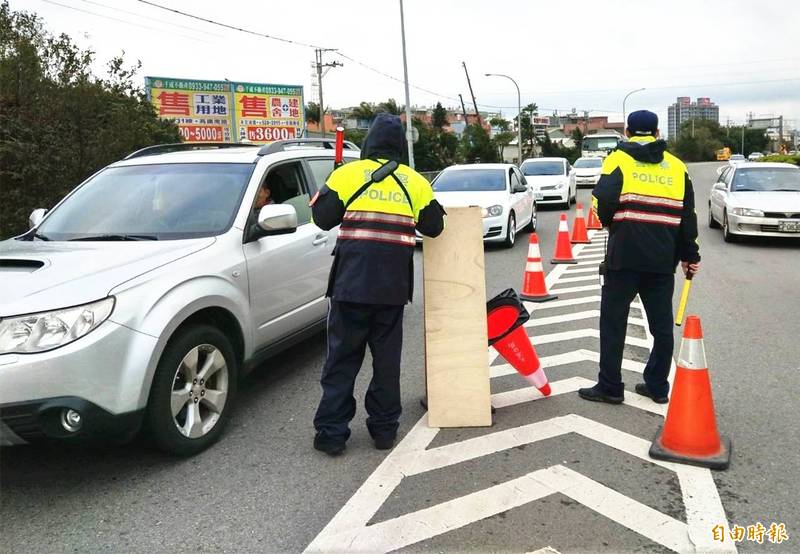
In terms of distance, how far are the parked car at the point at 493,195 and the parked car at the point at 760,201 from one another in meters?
3.84

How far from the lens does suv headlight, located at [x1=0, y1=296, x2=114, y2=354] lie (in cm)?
308

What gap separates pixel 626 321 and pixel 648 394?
23.2 inches

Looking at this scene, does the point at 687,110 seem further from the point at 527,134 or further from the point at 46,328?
the point at 46,328

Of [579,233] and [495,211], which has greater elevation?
[495,211]

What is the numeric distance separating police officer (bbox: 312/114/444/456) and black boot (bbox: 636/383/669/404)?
6.15 ft

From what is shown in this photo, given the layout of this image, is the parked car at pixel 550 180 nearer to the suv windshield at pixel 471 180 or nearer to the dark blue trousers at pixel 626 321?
the suv windshield at pixel 471 180

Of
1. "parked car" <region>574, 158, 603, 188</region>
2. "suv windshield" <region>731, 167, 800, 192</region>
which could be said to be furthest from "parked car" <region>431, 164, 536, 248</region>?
"parked car" <region>574, 158, 603, 188</region>

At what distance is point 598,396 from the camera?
4609 mm

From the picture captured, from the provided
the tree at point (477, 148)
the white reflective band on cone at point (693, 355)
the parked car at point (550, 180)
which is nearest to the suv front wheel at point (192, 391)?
the white reflective band on cone at point (693, 355)

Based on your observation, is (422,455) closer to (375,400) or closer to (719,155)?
(375,400)

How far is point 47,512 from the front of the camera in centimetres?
327

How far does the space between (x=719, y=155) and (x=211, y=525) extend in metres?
85.7

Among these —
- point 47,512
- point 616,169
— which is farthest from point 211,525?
point 616,169

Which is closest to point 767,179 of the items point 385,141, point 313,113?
point 385,141
